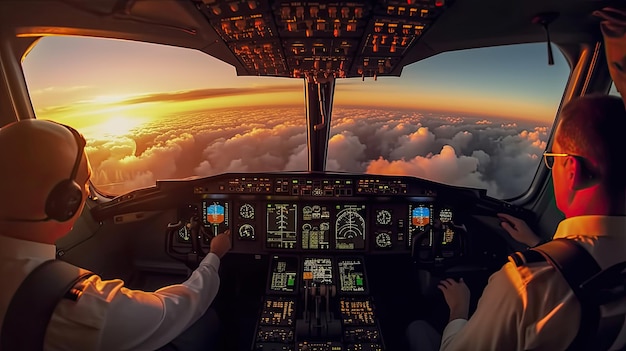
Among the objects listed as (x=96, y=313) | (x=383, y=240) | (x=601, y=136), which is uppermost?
(x=601, y=136)

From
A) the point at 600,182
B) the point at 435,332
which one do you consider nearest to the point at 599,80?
the point at 600,182

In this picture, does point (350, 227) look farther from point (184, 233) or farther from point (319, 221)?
point (184, 233)

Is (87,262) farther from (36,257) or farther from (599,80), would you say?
(599,80)

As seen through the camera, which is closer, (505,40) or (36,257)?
(36,257)

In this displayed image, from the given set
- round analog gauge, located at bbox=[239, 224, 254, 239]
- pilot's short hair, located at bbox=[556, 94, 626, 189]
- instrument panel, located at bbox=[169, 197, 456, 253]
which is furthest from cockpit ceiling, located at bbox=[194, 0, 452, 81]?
round analog gauge, located at bbox=[239, 224, 254, 239]

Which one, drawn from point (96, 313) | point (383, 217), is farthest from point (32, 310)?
point (383, 217)

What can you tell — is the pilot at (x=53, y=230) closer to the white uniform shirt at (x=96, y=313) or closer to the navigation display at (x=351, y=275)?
the white uniform shirt at (x=96, y=313)

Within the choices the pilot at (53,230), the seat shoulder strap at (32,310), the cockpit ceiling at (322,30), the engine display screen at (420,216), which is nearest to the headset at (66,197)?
the pilot at (53,230)
